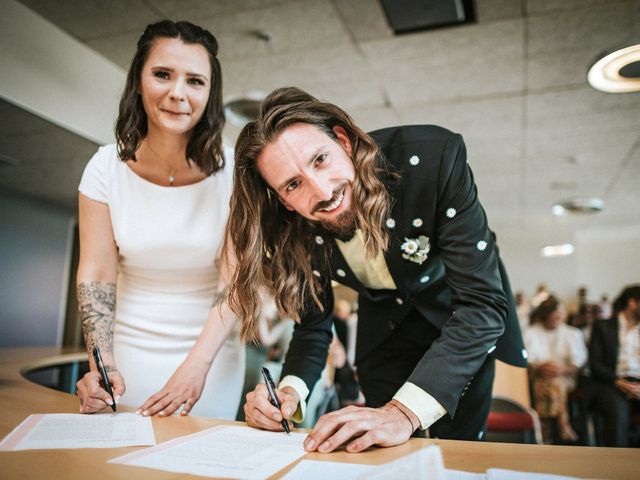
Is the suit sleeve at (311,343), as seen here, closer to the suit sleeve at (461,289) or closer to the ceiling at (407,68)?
the suit sleeve at (461,289)

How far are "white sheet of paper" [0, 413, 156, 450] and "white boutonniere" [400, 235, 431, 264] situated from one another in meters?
0.64

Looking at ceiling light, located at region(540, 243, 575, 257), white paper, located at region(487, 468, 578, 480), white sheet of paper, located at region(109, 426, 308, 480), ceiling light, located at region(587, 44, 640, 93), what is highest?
ceiling light, located at region(540, 243, 575, 257)

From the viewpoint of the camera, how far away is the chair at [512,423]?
109 inches

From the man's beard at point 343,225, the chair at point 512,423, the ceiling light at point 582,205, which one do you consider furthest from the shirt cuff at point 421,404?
the ceiling light at point 582,205

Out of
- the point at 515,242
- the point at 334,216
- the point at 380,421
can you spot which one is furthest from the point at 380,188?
the point at 515,242

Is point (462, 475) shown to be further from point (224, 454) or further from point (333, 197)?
point (333, 197)

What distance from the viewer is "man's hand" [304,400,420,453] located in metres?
0.79

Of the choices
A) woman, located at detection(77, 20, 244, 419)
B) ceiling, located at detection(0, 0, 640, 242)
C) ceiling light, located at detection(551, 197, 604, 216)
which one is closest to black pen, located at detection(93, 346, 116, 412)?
woman, located at detection(77, 20, 244, 419)

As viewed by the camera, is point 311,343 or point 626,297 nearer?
point 311,343

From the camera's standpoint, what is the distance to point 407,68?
3.70 m

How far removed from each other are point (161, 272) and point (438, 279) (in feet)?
2.47

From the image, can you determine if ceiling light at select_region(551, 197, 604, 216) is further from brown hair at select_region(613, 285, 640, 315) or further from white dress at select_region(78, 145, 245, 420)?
white dress at select_region(78, 145, 245, 420)

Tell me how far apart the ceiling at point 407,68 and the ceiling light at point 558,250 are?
3786 millimetres

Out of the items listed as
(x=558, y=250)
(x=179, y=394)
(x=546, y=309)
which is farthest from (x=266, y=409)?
(x=558, y=250)
